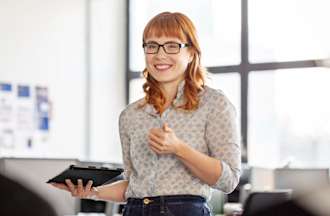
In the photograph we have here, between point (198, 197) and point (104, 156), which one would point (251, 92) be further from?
point (198, 197)

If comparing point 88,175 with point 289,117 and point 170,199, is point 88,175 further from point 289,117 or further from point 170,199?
point 289,117

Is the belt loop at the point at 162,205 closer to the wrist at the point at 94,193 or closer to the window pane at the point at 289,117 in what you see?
the wrist at the point at 94,193

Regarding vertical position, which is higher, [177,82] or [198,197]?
[177,82]

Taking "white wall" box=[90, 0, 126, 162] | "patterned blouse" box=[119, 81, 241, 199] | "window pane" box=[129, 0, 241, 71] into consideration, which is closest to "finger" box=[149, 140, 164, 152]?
"patterned blouse" box=[119, 81, 241, 199]

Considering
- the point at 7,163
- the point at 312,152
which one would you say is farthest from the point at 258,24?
the point at 7,163

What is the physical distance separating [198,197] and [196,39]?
1.22ft

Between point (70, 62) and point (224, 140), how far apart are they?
18.6 feet

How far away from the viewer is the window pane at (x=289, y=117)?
6.10 metres

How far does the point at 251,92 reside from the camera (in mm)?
6590

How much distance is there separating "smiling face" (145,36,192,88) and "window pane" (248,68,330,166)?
15.5 feet

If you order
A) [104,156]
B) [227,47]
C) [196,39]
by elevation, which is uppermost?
[227,47]

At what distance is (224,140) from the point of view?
4.76ft

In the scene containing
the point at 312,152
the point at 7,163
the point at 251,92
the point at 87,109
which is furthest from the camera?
the point at 87,109

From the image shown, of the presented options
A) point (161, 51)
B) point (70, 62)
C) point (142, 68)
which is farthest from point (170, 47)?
point (70, 62)
